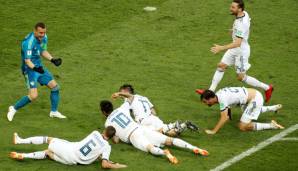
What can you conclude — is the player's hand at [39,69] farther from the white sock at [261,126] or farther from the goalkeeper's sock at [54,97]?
the white sock at [261,126]

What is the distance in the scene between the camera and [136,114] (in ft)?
51.6

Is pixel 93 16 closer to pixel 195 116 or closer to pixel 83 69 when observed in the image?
pixel 83 69

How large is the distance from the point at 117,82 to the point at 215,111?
8.43ft

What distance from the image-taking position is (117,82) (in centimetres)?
1834

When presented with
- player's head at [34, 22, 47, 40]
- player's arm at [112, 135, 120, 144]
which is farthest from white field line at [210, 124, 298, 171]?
player's head at [34, 22, 47, 40]

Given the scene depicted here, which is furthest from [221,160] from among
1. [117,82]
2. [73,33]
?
[73,33]

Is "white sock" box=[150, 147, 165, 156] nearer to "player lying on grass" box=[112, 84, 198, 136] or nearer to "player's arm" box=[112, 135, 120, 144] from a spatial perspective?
"player lying on grass" box=[112, 84, 198, 136]

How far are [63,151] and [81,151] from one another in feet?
1.06

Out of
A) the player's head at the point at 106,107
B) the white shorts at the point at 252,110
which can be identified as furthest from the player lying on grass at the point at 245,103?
the player's head at the point at 106,107

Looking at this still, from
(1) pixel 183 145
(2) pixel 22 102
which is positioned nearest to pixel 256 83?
(1) pixel 183 145

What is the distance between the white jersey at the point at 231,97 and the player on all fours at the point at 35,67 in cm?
326

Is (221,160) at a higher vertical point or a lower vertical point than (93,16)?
lower

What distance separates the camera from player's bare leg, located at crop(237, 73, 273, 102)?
17.3m

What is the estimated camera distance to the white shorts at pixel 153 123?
50.9 ft
